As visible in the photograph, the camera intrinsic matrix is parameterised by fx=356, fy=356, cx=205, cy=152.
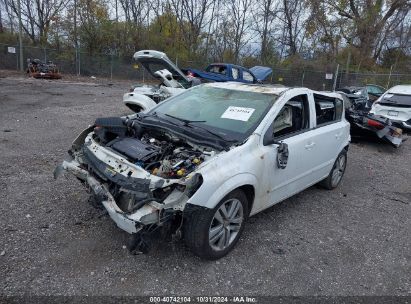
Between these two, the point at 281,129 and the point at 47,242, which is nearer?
the point at 47,242

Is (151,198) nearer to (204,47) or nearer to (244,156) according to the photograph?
(244,156)

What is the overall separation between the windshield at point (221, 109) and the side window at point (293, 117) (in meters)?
0.23

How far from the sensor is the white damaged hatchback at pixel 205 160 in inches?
119

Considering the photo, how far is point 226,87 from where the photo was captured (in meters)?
4.77

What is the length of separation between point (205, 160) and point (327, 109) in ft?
9.10

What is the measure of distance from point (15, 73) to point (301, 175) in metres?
22.2

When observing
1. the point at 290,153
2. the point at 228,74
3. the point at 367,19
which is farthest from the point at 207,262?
the point at 367,19

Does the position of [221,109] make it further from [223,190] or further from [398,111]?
[398,111]

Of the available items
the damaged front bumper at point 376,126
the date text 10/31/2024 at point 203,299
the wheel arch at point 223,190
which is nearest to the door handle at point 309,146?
the wheel arch at point 223,190

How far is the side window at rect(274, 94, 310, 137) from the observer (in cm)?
415

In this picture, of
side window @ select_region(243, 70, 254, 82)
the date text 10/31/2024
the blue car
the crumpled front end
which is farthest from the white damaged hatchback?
side window @ select_region(243, 70, 254, 82)

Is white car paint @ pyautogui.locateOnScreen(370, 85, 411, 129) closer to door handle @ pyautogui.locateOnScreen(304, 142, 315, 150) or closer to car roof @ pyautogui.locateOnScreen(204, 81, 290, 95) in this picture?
door handle @ pyautogui.locateOnScreen(304, 142, 315, 150)

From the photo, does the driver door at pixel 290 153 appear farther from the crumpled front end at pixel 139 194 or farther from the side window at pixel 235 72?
the side window at pixel 235 72

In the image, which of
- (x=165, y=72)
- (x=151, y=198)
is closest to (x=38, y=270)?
(x=151, y=198)
